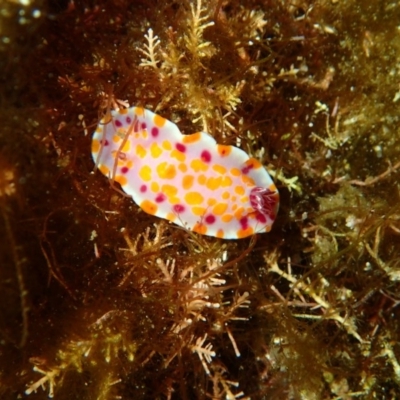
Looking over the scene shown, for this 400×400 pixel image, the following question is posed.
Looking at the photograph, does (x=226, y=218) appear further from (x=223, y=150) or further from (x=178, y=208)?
(x=223, y=150)

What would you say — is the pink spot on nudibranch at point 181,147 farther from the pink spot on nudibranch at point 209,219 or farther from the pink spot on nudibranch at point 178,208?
the pink spot on nudibranch at point 209,219

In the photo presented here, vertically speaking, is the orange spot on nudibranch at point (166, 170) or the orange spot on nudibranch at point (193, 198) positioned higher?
the orange spot on nudibranch at point (166, 170)

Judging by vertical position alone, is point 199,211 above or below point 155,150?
below

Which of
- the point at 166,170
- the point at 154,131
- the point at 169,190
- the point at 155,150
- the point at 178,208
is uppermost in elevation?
the point at 154,131

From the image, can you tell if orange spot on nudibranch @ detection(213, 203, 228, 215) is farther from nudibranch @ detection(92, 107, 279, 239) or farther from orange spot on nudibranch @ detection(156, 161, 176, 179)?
orange spot on nudibranch @ detection(156, 161, 176, 179)

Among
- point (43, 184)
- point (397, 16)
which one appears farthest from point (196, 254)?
point (397, 16)

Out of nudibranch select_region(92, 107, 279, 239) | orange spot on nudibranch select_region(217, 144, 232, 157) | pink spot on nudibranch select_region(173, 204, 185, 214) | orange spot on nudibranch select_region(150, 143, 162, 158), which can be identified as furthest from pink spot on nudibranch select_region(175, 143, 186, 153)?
pink spot on nudibranch select_region(173, 204, 185, 214)

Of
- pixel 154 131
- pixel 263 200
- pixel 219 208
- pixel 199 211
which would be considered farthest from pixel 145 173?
pixel 263 200

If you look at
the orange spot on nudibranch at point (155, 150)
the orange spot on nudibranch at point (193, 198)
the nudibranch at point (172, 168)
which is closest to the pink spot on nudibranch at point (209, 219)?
the nudibranch at point (172, 168)

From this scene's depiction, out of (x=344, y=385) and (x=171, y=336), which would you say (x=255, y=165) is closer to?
(x=171, y=336)
